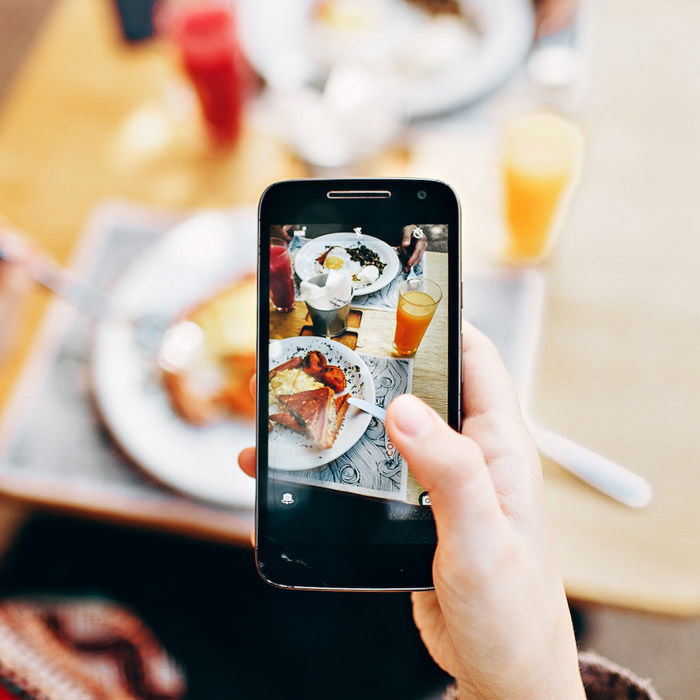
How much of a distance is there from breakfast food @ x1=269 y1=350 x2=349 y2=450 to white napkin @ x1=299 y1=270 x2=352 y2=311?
42 mm

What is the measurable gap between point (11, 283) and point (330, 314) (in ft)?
1.82

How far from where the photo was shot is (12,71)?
2062 millimetres

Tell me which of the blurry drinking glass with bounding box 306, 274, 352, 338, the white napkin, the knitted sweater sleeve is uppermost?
the white napkin

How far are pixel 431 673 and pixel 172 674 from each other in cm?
42

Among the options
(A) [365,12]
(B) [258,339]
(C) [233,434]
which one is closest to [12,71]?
(A) [365,12]

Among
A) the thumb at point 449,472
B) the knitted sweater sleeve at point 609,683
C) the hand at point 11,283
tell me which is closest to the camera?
the thumb at point 449,472

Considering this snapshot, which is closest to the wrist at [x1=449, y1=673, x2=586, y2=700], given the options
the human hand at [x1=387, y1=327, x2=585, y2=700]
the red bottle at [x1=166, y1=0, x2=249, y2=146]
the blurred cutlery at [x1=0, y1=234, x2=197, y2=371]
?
the human hand at [x1=387, y1=327, x2=585, y2=700]

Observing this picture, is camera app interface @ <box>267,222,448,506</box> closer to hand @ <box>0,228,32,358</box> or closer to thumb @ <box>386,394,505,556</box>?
thumb @ <box>386,394,505,556</box>

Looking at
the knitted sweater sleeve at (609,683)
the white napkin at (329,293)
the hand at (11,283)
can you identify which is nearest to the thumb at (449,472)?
the white napkin at (329,293)

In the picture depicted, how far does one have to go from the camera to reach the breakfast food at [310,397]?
1.86 ft

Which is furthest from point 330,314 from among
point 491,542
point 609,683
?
point 609,683

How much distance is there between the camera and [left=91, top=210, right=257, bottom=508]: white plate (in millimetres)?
766

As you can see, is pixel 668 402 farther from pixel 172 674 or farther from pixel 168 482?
pixel 172 674

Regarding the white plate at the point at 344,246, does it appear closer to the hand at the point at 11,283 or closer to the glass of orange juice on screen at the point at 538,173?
the glass of orange juice on screen at the point at 538,173
